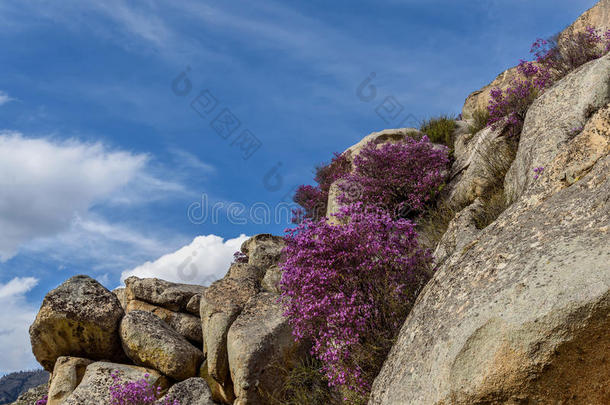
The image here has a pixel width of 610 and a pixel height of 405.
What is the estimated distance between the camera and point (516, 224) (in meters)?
6.34

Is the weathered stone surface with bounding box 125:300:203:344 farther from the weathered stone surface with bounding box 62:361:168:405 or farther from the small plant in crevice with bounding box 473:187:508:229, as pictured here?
the small plant in crevice with bounding box 473:187:508:229

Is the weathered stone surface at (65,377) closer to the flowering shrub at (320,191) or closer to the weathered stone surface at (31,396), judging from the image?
the weathered stone surface at (31,396)

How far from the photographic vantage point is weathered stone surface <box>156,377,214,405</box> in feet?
36.2

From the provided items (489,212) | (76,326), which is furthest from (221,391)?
(489,212)

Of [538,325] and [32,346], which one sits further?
[32,346]

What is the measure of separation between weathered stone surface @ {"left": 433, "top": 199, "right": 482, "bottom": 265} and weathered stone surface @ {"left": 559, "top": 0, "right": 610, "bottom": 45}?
11.5 metres

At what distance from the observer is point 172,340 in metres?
12.5

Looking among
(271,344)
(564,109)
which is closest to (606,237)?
(564,109)

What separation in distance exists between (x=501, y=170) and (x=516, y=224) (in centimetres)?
609

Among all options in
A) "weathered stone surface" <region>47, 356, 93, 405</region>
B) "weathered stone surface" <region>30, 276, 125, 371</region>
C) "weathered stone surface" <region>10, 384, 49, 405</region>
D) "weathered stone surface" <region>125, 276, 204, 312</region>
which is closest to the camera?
"weathered stone surface" <region>47, 356, 93, 405</region>

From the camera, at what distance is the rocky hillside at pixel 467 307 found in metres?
4.75

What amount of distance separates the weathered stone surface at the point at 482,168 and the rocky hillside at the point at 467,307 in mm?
41

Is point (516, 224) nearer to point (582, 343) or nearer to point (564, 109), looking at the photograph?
point (582, 343)

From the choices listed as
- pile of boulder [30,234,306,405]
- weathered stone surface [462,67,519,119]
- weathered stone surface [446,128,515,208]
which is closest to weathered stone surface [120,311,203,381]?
pile of boulder [30,234,306,405]
